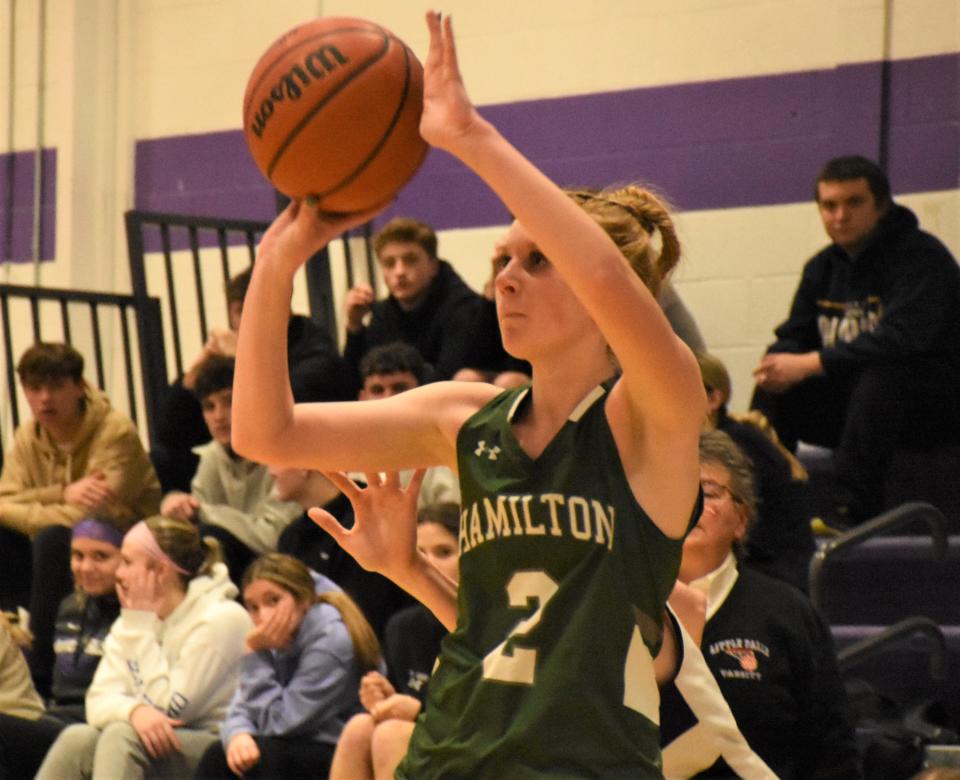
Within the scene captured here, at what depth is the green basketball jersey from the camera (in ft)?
6.09

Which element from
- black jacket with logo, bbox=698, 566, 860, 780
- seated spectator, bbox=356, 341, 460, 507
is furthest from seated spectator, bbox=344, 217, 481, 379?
black jacket with logo, bbox=698, 566, 860, 780

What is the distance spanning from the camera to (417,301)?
623cm

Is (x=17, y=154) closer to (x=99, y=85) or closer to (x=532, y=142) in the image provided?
(x=99, y=85)

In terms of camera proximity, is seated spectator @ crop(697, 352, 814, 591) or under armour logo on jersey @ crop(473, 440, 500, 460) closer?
under armour logo on jersey @ crop(473, 440, 500, 460)

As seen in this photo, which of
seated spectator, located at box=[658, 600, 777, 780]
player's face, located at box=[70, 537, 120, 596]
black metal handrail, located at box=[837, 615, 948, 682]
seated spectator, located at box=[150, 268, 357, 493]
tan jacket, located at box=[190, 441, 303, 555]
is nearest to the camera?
seated spectator, located at box=[658, 600, 777, 780]

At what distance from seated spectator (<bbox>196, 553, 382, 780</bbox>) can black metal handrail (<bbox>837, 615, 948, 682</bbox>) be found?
1.43m

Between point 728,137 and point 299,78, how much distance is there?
4.54m

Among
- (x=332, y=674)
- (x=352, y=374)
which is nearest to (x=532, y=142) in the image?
(x=352, y=374)

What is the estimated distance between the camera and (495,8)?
23.3 ft

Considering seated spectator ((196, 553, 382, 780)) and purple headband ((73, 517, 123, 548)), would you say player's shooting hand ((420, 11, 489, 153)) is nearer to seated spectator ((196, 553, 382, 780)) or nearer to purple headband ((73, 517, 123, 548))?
seated spectator ((196, 553, 382, 780))

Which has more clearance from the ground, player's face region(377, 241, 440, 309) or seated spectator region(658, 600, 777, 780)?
player's face region(377, 241, 440, 309)

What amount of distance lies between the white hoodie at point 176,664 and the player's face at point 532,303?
10.6 feet

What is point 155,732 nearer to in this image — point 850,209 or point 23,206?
point 850,209

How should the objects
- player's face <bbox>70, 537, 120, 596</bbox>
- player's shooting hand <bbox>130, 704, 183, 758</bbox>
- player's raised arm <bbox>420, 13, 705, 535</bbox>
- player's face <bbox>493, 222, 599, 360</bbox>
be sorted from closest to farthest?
player's raised arm <bbox>420, 13, 705, 535</bbox>
player's face <bbox>493, 222, 599, 360</bbox>
player's shooting hand <bbox>130, 704, 183, 758</bbox>
player's face <bbox>70, 537, 120, 596</bbox>
